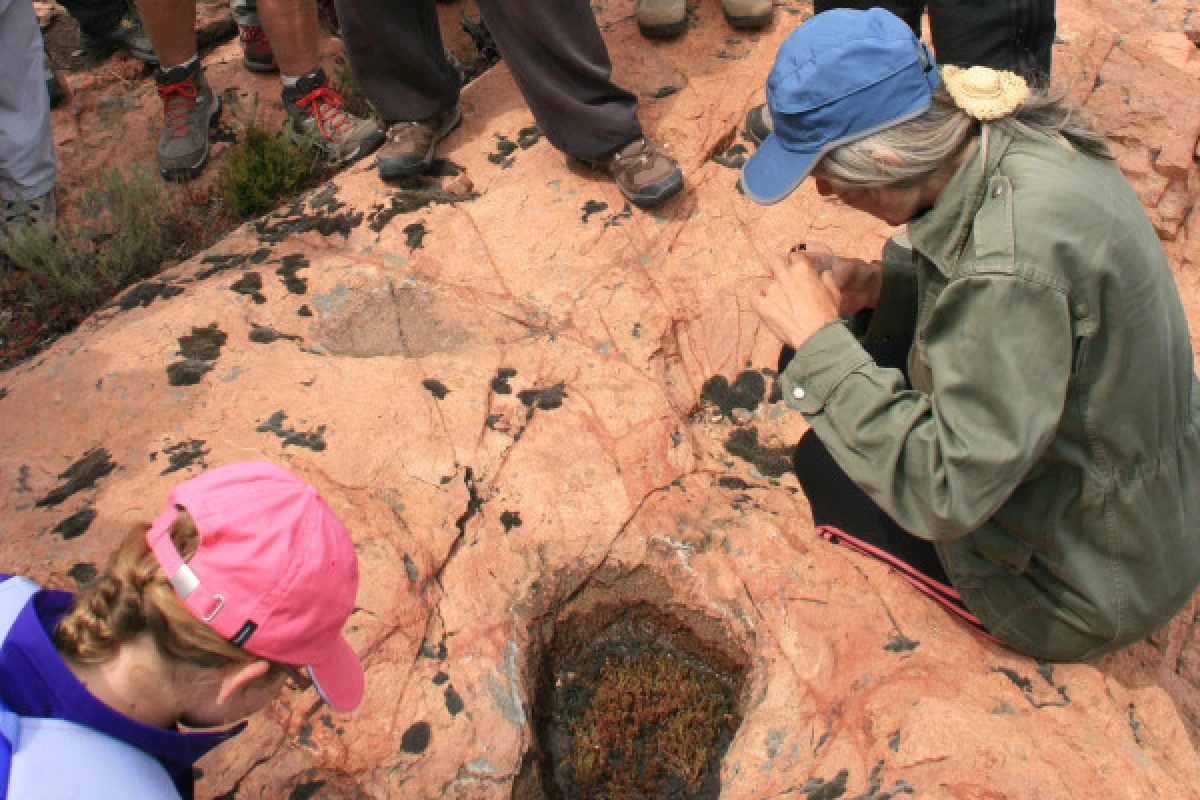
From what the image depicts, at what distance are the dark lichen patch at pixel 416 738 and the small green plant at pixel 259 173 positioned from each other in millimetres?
2749

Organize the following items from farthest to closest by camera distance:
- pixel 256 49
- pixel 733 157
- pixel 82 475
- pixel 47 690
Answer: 1. pixel 256 49
2. pixel 733 157
3. pixel 82 475
4. pixel 47 690

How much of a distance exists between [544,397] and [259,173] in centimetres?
208

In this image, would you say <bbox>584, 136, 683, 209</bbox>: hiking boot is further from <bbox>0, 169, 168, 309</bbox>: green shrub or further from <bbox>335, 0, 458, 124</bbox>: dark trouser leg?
<bbox>0, 169, 168, 309</bbox>: green shrub

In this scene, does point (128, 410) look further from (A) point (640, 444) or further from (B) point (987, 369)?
(B) point (987, 369)

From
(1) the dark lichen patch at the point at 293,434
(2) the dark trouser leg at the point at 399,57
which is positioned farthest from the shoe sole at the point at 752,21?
(1) the dark lichen patch at the point at 293,434

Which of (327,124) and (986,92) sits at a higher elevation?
(986,92)

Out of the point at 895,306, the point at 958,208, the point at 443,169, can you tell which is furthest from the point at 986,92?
the point at 443,169

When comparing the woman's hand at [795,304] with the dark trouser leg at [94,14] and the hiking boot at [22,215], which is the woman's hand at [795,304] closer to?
the hiking boot at [22,215]

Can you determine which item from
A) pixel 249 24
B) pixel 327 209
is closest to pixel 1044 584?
pixel 327 209

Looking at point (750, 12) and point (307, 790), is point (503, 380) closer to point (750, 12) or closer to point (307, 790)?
point (307, 790)

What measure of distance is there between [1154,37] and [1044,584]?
3842 millimetres

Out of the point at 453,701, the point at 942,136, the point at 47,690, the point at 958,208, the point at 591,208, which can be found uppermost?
the point at 942,136

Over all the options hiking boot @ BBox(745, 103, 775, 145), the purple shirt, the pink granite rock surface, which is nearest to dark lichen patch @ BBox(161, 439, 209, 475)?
the pink granite rock surface

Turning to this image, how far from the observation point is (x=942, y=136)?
1729mm
